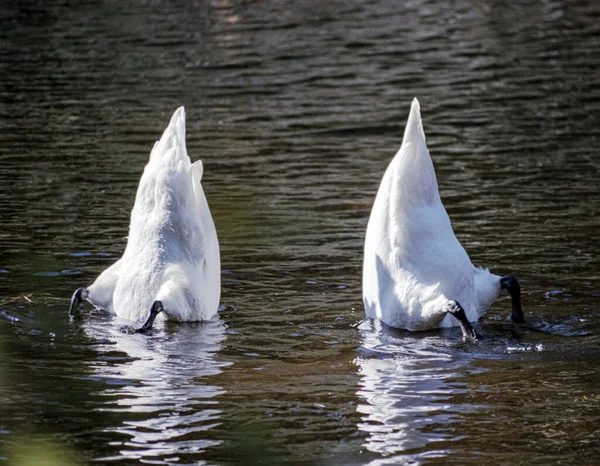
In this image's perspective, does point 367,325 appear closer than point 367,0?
Yes

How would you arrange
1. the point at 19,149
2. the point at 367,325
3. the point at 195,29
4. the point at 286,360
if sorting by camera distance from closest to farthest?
the point at 286,360, the point at 367,325, the point at 19,149, the point at 195,29

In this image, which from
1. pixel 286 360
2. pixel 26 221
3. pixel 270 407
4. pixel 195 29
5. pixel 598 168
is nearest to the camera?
pixel 270 407

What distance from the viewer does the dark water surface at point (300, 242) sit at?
6.98 m

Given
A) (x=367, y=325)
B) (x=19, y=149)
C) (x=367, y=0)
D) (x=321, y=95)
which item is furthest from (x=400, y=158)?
(x=367, y=0)

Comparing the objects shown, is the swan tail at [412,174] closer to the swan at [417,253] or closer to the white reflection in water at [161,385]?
Answer: the swan at [417,253]

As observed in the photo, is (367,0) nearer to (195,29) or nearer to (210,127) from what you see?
(195,29)

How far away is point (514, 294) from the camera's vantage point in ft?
29.6

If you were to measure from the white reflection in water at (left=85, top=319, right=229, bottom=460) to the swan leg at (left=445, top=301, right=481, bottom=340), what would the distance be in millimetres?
1685

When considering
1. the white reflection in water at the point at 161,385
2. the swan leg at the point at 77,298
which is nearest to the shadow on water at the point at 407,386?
the white reflection in water at the point at 161,385

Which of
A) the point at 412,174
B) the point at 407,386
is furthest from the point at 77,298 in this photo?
the point at 407,386

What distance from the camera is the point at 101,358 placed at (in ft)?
27.4

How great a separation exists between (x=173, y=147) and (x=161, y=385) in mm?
2308

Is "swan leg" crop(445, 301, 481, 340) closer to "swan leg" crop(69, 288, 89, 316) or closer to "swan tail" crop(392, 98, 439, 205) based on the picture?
"swan tail" crop(392, 98, 439, 205)

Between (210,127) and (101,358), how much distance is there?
9.45 meters
